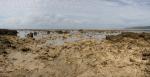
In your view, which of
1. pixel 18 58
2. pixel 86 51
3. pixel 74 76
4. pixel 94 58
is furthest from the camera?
pixel 86 51

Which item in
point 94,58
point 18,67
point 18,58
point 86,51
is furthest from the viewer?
point 86,51

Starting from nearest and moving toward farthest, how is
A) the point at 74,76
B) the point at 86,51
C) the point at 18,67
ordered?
the point at 74,76 → the point at 18,67 → the point at 86,51

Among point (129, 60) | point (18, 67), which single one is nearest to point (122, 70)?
point (129, 60)

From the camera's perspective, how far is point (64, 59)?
1880 centimetres

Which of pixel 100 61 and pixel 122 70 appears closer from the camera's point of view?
pixel 122 70

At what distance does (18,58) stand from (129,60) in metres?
8.59

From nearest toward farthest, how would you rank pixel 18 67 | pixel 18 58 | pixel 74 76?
pixel 74 76
pixel 18 67
pixel 18 58

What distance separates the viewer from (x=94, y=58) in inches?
731

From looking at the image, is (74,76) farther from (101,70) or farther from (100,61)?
(100,61)

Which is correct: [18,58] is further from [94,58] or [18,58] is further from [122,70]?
[122,70]

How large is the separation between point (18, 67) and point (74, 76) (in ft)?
13.9

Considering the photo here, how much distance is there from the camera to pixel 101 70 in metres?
15.5

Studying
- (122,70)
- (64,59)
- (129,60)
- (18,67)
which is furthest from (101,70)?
(18,67)

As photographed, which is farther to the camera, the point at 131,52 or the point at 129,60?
the point at 131,52
